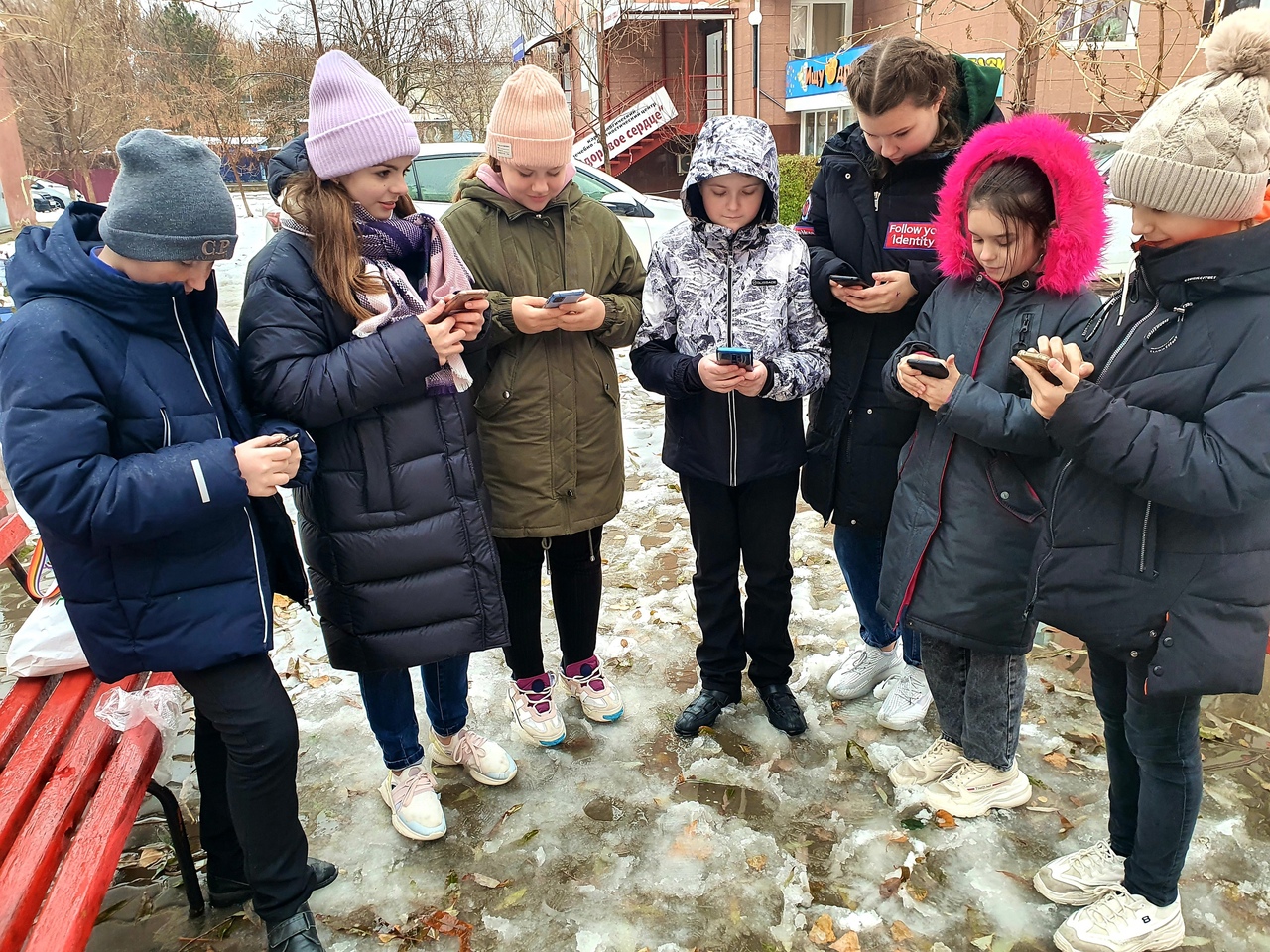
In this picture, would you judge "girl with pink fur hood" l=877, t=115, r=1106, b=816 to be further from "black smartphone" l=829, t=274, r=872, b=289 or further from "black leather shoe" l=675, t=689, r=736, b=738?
"black leather shoe" l=675, t=689, r=736, b=738

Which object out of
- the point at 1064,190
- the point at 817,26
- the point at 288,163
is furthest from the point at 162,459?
the point at 817,26

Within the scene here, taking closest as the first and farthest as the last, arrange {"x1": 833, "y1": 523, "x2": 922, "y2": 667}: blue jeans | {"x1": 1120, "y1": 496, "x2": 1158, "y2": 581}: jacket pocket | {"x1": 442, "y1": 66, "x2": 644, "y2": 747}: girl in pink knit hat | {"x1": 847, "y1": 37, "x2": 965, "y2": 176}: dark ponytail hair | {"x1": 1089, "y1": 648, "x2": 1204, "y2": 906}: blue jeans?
{"x1": 1120, "y1": 496, "x2": 1158, "y2": 581}: jacket pocket < {"x1": 1089, "y1": 648, "x2": 1204, "y2": 906}: blue jeans < {"x1": 847, "y1": 37, "x2": 965, "y2": 176}: dark ponytail hair < {"x1": 442, "y1": 66, "x2": 644, "y2": 747}: girl in pink knit hat < {"x1": 833, "y1": 523, "x2": 922, "y2": 667}: blue jeans

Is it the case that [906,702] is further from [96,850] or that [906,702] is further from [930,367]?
[96,850]

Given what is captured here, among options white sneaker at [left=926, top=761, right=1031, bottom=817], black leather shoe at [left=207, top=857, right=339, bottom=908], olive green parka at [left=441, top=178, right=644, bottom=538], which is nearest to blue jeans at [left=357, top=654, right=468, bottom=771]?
black leather shoe at [left=207, top=857, right=339, bottom=908]

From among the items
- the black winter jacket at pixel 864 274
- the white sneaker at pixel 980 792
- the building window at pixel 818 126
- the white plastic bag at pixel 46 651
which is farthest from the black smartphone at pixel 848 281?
the building window at pixel 818 126

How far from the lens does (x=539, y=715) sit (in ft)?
10.5

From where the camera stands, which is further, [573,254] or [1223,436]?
[573,254]

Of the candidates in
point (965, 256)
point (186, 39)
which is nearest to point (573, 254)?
point (965, 256)

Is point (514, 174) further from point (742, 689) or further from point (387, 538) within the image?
point (742, 689)

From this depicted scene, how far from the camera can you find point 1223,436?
1.82 metres

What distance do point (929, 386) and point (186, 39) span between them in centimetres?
2677

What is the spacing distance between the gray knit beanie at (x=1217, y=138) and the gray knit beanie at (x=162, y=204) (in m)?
1.99

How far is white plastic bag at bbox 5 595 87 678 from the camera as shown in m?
2.62

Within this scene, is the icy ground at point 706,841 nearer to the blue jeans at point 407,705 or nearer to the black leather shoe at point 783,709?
the black leather shoe at point 783,709
